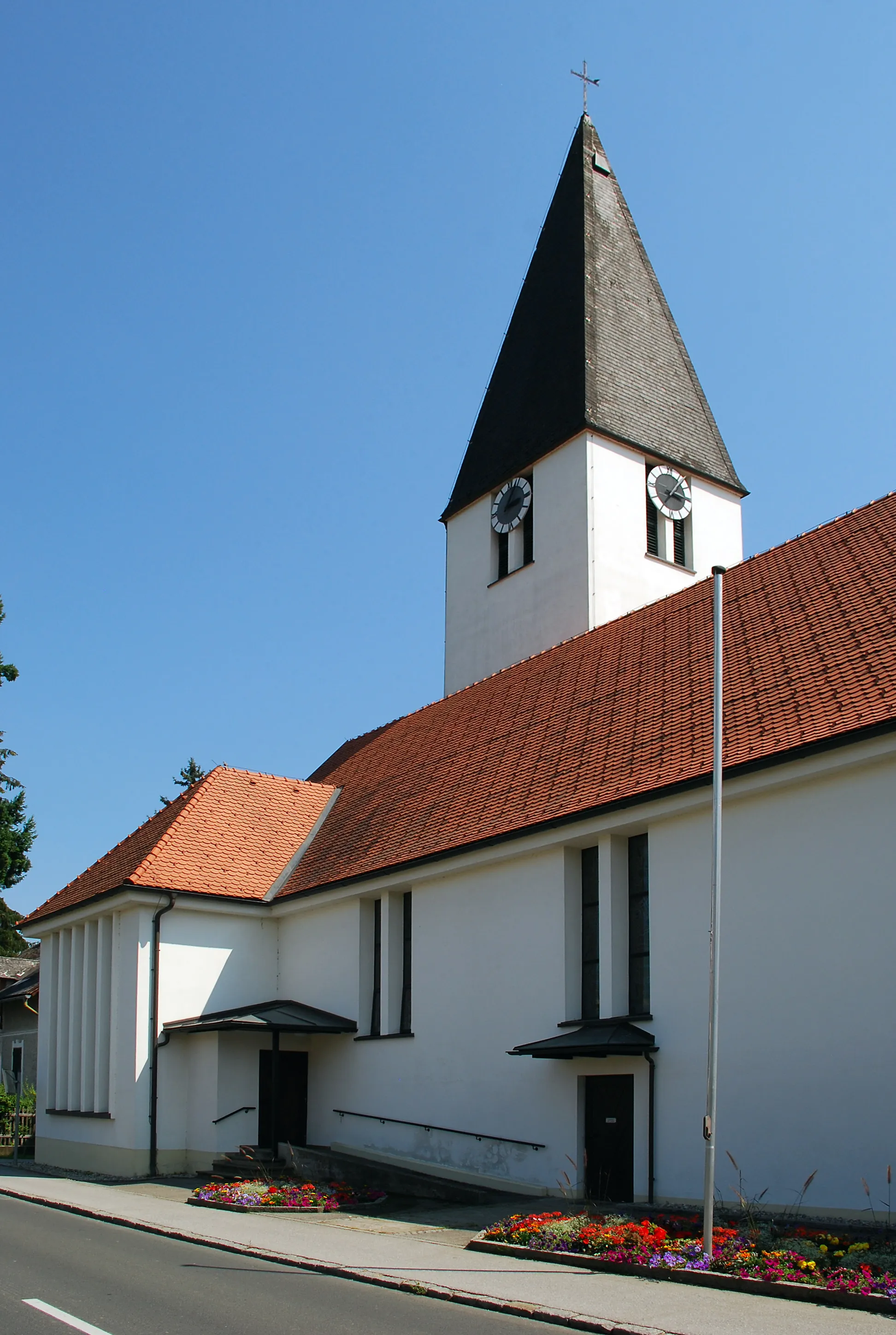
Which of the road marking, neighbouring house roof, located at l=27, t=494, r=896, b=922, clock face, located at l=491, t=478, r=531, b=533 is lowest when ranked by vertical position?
the road marking

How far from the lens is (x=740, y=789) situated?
559 inches

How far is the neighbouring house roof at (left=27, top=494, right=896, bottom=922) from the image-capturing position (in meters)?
15.2

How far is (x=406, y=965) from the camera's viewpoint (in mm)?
20812

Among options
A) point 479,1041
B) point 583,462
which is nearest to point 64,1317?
point 479,1041

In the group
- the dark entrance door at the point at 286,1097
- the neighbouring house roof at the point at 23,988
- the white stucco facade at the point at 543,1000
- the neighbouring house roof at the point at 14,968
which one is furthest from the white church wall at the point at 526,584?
the neighbouring house roof at the point at 14,968

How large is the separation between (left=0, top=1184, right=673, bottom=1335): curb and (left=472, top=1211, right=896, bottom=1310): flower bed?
476mm

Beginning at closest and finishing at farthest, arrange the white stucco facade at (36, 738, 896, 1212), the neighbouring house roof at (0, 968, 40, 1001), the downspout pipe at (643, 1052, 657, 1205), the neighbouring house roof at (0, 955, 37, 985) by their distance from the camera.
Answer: the white stucco facade at (36, 738, 896, 1212)
the downspout pipe at (643, 1052, 657, 1205)
the neighbouring house roof at (0, 968, 40, 1001)
the neighbouring house roof at (0, 955, 37, 985)

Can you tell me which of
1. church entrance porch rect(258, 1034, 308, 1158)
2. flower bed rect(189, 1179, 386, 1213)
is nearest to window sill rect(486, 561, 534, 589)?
church entrance porch rect(258, 1034, 308, 1158)

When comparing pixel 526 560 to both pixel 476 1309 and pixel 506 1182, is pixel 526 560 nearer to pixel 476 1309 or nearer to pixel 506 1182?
pixel 506 1182

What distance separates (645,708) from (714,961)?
7599 mm

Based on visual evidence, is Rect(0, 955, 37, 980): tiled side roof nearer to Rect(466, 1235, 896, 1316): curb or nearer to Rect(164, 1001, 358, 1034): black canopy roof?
Rect(164, 1001, 358, 1034): black canopy roof

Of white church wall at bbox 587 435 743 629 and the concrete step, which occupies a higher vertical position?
white church wall at bbox 587 435 743 629

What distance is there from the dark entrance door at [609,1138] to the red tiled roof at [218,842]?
9.26 meters

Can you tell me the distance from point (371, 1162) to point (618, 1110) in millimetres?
4758
